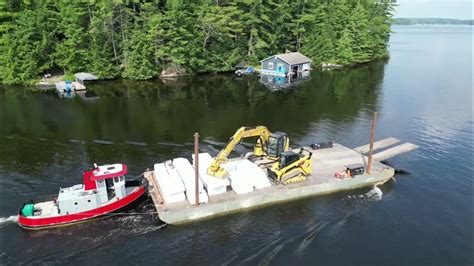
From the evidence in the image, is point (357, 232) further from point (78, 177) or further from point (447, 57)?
point (447, 57)

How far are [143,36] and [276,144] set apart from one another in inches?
2074

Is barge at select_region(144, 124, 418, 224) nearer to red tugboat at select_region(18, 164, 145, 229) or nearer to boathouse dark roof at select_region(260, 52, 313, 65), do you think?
red tugboat at select_region(18, 164, 145, 229)

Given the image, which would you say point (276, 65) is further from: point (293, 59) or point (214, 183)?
point (214, 183)

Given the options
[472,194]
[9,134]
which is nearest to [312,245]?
[472,194]

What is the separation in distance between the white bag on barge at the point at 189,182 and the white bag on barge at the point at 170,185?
0.37 metres

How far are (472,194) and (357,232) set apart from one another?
519 inches

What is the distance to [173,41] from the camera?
79875 millimetres

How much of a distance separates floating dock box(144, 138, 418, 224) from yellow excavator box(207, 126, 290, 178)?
2697 mm

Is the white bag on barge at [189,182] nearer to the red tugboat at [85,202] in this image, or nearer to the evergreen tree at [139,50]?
the red tugboat at [85,202]

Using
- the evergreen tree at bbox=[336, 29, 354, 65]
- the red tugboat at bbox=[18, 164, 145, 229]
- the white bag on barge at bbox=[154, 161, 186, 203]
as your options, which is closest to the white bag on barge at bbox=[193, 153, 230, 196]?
the white bag on barge at bbox=[154, 161, 186, 203]

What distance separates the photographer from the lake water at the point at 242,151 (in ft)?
82.6

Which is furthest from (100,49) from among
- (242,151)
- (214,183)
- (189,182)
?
(214,183)

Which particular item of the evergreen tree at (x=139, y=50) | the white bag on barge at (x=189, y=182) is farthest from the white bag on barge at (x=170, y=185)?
the evergreen tree at (x=139, y=50)

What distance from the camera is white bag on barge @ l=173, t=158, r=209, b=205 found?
28.8 metres
